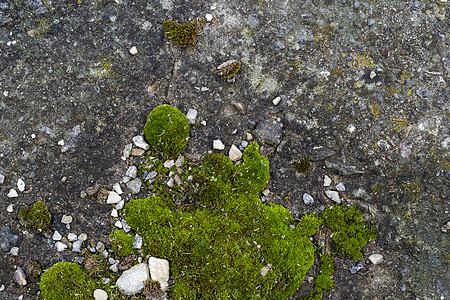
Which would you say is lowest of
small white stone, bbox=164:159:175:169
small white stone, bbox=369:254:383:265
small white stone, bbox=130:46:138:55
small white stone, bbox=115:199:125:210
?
small white stone, bbox=369:254:383:265

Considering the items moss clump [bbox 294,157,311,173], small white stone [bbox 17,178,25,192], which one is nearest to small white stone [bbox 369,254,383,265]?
moss clump [bbox 294,157,311,173]

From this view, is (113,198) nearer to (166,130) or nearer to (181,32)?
(166,130)

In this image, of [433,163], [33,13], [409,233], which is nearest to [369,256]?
[409,233]

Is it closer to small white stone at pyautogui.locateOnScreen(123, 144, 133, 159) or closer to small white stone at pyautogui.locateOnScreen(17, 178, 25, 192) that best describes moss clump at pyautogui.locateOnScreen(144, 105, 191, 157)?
small white stone at pyautogui.locateOnScreen(123, 144, 133, 159)

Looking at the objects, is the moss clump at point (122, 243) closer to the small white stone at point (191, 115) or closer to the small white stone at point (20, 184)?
the small white stone at point (20, 184)

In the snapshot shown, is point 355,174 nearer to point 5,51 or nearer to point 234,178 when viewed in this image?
point 234,178

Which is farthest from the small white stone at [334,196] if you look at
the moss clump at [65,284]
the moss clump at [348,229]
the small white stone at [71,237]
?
the small white stone at [71,237]
